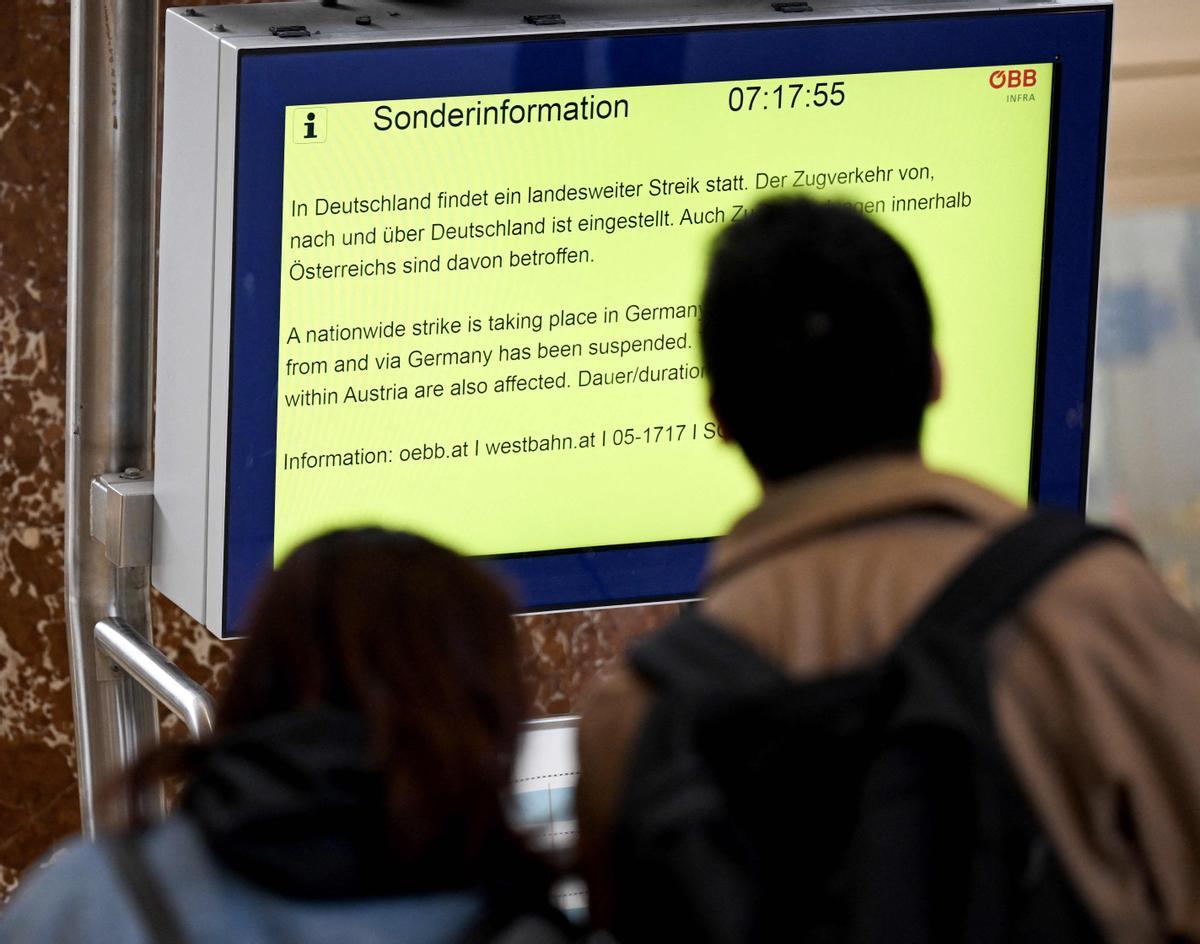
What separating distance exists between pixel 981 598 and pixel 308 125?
139 centimetres

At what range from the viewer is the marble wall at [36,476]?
3.35 m

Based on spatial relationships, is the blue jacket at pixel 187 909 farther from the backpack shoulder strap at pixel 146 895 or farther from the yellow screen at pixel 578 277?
the yellow screen at pixel 578 277

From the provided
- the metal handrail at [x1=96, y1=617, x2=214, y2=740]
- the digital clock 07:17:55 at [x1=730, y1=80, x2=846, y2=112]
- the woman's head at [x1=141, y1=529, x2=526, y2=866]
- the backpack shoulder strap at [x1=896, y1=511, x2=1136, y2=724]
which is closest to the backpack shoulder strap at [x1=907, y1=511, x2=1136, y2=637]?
the backpack shoulder strap at [x1=896, y1=511, x2=1136, y2=724]

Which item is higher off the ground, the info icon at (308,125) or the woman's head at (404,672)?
the info icon at (308,125)

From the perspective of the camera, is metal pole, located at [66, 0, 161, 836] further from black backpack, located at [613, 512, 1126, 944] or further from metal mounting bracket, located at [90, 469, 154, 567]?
black backpack, located at [613, 512, 1126, 944]

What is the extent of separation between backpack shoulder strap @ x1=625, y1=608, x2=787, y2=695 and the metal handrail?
113cm

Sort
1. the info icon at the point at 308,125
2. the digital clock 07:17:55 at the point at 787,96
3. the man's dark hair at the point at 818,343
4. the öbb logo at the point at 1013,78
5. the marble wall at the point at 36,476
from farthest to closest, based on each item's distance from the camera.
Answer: the marble wall at the point at 36,476 → the öbb logo at the point at 1013,78 → the digital clock 07:17:55 at the point at 787,96 → the info icon at the point at 308,125 → the man's dark hair at the point at 818,343

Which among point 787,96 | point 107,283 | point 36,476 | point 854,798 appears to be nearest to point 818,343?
point 854,798

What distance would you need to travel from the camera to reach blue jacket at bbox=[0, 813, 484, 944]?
1355 mm

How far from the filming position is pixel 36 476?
3.46 m

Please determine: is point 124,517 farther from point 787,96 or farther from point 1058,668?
point 1058,668

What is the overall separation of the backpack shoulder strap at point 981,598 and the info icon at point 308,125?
4.44 ft

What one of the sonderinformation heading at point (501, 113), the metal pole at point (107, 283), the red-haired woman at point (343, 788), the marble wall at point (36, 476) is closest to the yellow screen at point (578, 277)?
the sonderinformation heading at point (501, 113)

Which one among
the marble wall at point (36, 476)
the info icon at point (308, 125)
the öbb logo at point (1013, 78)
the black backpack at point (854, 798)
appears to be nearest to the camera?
the black backpack at point (854, 798)
